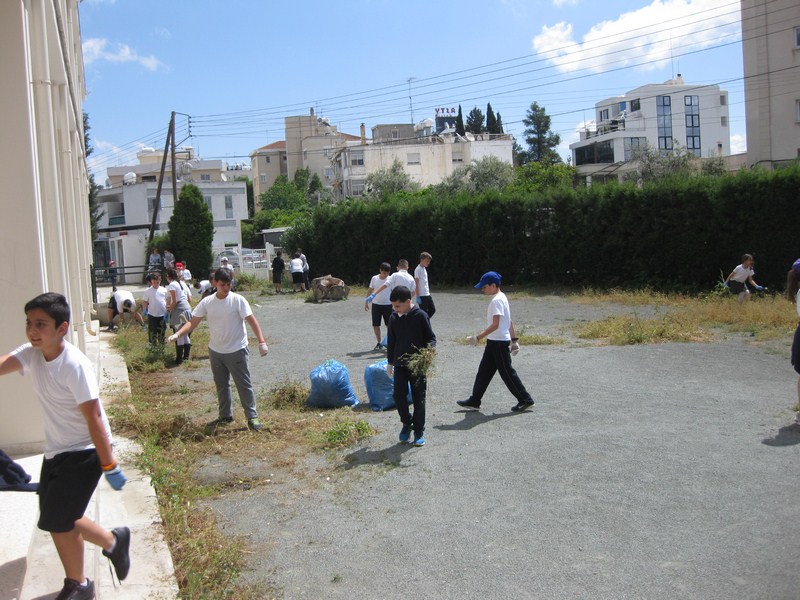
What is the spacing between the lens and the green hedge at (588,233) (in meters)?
23.0

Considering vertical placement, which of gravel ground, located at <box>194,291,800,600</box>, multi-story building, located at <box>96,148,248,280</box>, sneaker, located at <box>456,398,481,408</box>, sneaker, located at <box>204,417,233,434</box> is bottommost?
gravel ground, located at <box>194,291,800,600</box>

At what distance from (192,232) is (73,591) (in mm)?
36765

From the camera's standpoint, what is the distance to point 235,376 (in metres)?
8.62

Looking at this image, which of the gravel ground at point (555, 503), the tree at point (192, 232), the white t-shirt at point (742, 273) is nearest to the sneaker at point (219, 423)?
the gravel ground at point (555, 503)

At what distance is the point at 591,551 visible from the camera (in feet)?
17.0

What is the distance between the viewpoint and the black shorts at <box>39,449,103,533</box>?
3.94 meters

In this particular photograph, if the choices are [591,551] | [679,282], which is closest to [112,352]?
[591,551]

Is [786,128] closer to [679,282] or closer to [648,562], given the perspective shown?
[679,282]

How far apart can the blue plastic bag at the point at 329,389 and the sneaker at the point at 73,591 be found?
226 inches

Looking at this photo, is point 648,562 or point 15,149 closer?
point 648,562

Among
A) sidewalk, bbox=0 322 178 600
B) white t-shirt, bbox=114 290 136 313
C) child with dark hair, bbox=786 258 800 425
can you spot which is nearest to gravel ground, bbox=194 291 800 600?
child with dark hair, bbox=786 258 800 425

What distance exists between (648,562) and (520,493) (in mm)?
1505

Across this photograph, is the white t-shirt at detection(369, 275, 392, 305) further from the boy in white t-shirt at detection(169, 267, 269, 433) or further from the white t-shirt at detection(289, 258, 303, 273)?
the white t-shirt at detection(289, 258, 303, 273)

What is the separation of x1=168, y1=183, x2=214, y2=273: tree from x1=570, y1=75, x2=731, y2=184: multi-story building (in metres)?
53.1
